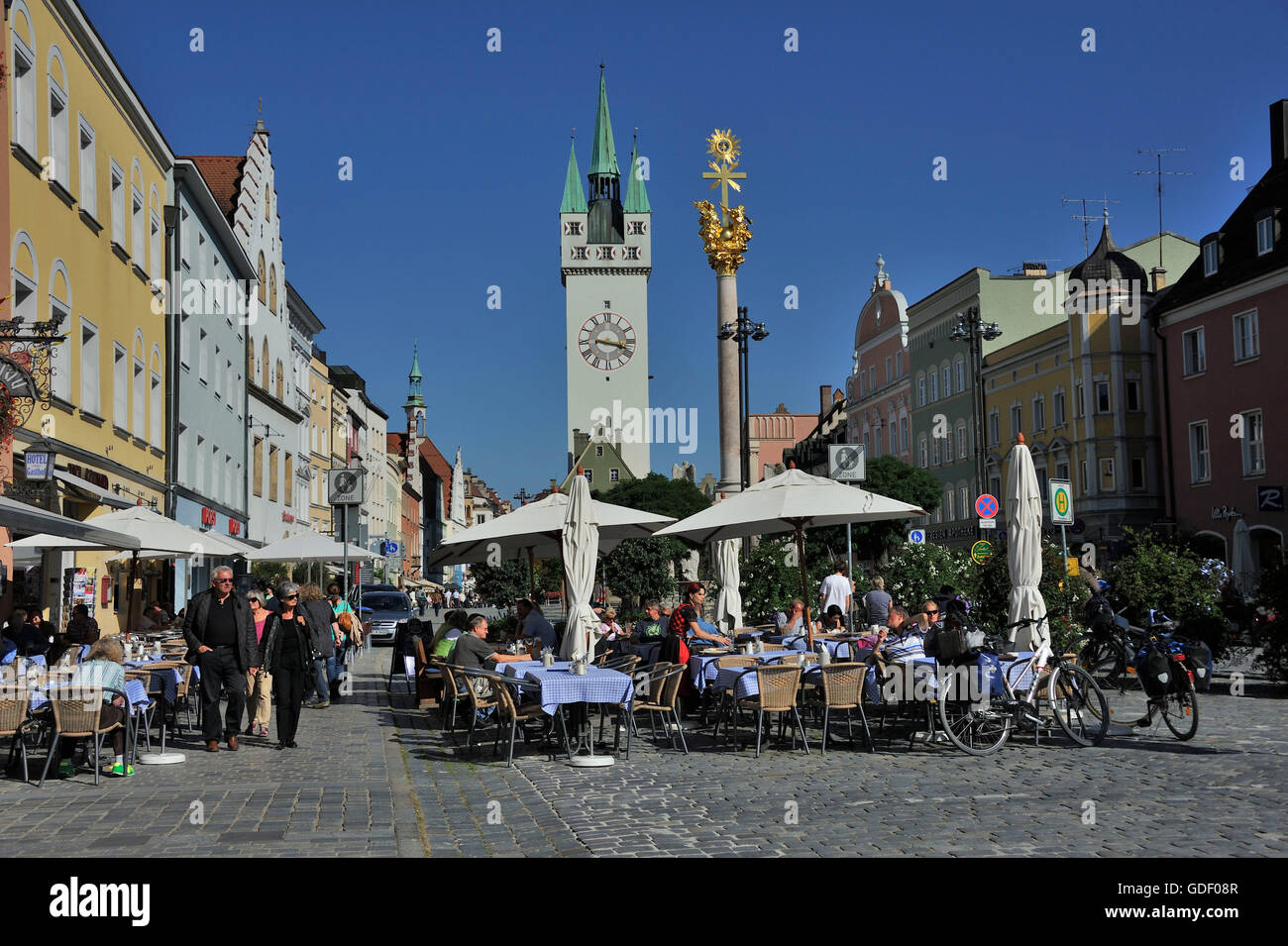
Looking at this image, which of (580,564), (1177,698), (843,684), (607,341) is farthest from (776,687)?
(607,341)

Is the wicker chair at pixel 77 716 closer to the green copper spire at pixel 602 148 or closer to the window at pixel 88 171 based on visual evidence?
the window at pixel 88 171

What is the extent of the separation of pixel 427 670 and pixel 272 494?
107 feet

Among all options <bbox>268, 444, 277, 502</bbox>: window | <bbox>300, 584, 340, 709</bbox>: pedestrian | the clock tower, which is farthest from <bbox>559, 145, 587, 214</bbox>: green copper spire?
<bbox>300, 584, 340, 709</bbox>: pedestrian

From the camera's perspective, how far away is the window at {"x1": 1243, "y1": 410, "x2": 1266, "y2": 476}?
41000mm

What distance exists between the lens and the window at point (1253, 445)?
135ft

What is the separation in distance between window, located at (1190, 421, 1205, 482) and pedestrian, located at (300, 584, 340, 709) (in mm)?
34170

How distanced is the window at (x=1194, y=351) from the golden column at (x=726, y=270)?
67.9 feet

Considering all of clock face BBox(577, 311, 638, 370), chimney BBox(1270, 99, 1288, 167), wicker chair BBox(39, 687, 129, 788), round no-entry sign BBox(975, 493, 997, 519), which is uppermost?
clock face BBox(577, 311, 638, 370)

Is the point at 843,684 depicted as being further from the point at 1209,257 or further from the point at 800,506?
the point at 1209,257

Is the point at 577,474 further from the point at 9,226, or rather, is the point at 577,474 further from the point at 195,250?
the point at 195,250

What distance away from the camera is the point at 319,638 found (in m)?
18.6

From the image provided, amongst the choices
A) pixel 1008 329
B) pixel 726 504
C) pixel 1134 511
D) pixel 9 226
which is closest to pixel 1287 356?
pixel 1134 511

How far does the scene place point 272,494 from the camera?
158ft

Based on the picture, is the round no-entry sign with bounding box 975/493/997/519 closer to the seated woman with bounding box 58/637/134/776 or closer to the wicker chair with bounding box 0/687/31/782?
the seated woman with bounding box 58/637/134/776
